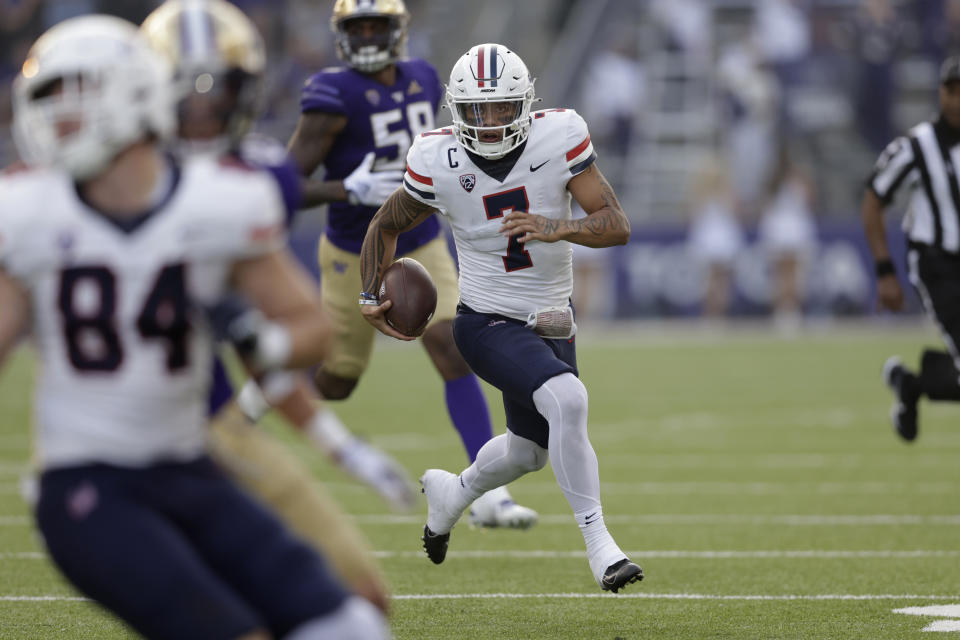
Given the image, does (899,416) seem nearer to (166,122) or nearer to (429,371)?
(166,122)

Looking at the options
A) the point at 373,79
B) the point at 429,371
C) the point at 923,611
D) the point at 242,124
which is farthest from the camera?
the point at 429,371

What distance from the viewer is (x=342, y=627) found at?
247 cm

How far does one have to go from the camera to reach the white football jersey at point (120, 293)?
2520 mm

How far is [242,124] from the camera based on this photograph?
3.09m

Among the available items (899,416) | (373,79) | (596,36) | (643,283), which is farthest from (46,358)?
(596,36)

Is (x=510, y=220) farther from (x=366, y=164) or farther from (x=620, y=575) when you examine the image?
(x=366, y=164)

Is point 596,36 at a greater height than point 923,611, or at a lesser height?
greater

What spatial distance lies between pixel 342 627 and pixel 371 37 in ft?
12.5

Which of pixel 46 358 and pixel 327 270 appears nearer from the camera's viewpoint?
pixel 46 358

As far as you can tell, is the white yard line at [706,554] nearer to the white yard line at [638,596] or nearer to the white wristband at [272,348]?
the white yard line at [638,596]

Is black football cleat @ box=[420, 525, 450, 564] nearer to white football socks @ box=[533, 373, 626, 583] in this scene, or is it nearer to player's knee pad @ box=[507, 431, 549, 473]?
player's knee pad @ box=[507, 431, 549, 473]

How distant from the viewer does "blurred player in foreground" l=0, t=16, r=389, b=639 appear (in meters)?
2.48

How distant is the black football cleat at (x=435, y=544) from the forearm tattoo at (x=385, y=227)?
830mm

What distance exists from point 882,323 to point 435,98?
1129 centimetres
